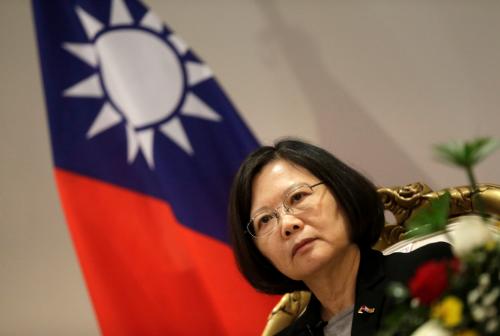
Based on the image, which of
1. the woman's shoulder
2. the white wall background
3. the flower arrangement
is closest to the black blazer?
the woman's shoulder

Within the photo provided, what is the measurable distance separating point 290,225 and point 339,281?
213 mm

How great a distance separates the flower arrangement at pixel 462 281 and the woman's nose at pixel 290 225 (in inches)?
25.5

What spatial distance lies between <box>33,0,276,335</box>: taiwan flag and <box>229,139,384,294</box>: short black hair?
518mm

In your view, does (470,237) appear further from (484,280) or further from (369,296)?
(369,296)

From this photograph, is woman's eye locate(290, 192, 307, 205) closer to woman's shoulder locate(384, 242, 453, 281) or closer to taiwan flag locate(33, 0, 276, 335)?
woman's shoulder locate(384, 242, 453, 281)

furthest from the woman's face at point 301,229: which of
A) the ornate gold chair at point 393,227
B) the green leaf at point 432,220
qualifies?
the green leaf at point 432,220

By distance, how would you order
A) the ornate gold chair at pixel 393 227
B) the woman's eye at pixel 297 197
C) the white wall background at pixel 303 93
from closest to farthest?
1. the woman's eye at pixel 297 197
2. the ornate gold chair at pixel 393 227
3. the white wall background at pixel 303 93

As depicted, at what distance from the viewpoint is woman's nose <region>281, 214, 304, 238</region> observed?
131cm

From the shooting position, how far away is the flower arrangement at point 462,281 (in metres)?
0.59

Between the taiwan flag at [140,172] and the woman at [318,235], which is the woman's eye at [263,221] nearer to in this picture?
the woman at [318,235]

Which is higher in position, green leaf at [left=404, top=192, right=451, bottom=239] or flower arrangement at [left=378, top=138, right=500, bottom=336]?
green leaf at [left=404, top=192, right=451, bottom=239]

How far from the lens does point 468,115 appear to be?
199 cm

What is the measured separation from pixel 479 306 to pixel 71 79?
1.81 metres

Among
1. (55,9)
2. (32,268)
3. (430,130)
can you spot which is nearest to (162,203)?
(32,268)
